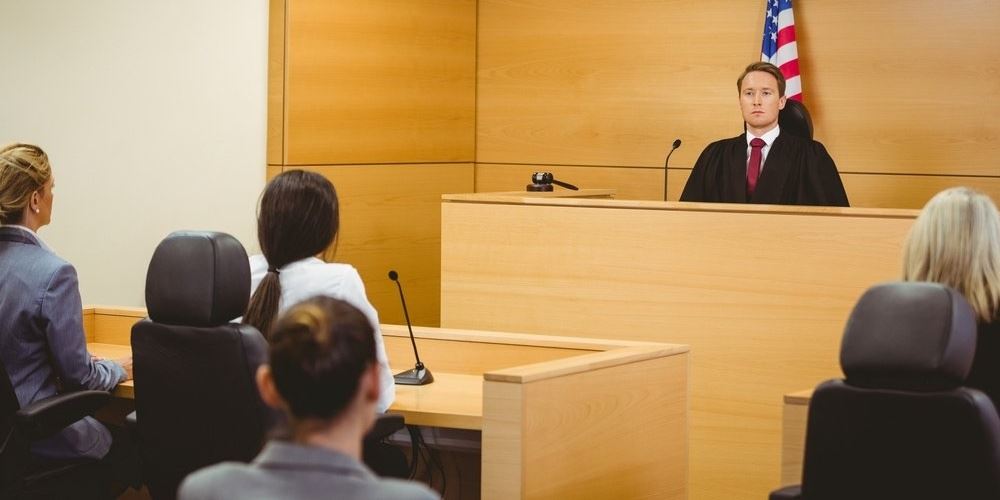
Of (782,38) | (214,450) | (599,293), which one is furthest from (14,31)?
(782,38)

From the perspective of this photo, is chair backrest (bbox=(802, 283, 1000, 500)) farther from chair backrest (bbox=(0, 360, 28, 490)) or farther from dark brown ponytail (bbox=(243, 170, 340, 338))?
chair backrest (bbox=(0, 360, 28, 490))

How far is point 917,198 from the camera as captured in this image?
651 cm

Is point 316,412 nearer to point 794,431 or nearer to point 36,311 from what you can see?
point 794,431

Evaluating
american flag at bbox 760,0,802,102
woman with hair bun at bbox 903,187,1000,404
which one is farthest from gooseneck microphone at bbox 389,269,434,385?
american flag at bbox 760,0,802,102

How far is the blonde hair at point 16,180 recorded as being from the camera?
3.51 meters

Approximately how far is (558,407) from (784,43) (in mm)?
3677

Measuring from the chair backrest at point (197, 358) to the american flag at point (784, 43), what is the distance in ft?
13.1

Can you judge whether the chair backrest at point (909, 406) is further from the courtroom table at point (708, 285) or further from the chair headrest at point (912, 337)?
the courtroom table at point (708, 285)

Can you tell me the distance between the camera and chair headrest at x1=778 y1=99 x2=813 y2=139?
18.6 ft

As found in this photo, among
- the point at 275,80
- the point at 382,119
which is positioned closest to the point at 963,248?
the point at 275,80

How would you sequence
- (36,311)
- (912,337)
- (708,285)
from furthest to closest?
(708,285) < (36,311) < (912,337)

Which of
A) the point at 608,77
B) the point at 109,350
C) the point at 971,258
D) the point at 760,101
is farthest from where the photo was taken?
the point at 608,77

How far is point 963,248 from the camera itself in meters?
2.96

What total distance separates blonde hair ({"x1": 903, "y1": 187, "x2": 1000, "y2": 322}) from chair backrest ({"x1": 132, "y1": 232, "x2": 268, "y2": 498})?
4.89 feet
